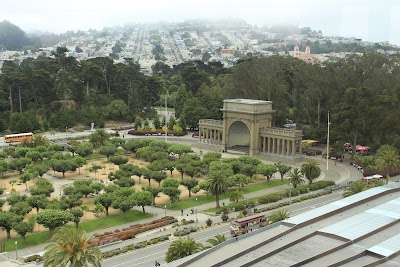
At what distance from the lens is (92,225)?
51.3 meters

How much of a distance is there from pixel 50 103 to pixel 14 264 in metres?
75.7

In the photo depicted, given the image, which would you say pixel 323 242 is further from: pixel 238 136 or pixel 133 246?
pixel 238 136

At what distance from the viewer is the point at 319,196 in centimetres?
6034

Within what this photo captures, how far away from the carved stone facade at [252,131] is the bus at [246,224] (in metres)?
33.2

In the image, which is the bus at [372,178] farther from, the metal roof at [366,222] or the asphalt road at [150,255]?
the asphalt road at [150,255]

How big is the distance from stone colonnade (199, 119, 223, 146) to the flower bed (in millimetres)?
39350

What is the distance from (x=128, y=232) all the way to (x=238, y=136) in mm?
44116

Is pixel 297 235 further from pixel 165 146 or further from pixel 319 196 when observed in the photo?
pixel 165 146

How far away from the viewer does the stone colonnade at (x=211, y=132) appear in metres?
90.5

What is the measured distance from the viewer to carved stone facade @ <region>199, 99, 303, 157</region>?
80.8m

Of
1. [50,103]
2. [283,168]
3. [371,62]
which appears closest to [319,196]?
A: [283,168]

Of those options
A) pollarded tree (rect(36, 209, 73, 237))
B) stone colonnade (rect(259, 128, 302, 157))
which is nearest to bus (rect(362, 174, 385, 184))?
stone colonnade (rect(259, 128, 302, 157))

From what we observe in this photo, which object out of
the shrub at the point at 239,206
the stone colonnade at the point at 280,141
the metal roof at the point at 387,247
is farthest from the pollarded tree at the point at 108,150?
the metal roof at the point at 387,247

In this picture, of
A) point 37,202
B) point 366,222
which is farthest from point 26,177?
point 366,222
